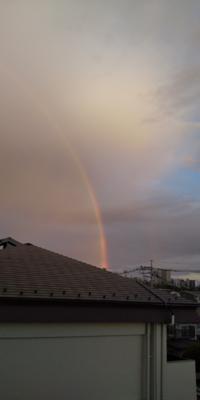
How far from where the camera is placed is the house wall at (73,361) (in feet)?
24.4

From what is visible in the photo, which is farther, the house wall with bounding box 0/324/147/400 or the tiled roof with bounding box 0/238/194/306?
the tiled roof with bounding box 0/238/194/306

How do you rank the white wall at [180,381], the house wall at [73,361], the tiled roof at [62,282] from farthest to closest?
the white wall at [180,381] → the tiled roof at [62,282] → the house wall at [73,361]

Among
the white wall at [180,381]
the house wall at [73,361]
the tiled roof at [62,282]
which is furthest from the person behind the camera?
the white wall at [180,381]

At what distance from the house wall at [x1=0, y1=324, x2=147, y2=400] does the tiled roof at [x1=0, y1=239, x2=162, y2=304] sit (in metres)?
0.63

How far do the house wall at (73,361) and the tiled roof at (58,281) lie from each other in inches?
24.8

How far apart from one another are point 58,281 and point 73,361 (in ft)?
5.88

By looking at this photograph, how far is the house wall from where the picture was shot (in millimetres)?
7430

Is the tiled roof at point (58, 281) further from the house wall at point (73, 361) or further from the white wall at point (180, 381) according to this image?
the white wall at point (180, 381)

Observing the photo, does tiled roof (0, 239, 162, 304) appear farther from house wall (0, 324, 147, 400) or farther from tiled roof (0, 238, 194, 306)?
house wall (0, 324, 147, 400)

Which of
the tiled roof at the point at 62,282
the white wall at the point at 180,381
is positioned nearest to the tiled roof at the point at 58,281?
the tiled roof at the point at 62,282

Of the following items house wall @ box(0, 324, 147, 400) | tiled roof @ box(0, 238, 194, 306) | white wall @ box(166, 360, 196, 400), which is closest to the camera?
house wall @ box(0, 324, 147, 400)

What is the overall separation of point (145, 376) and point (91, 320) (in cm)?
205

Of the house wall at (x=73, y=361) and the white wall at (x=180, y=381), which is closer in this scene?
the house wall at (x=73, y=361)

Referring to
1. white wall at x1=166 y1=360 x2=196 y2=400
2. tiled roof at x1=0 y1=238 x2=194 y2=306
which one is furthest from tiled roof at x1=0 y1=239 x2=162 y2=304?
white wall at x1=166 y1=360 x2=196 y2=400
